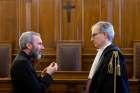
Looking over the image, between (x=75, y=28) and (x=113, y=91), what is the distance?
17.2ft

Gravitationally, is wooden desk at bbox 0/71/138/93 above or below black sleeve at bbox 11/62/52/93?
below

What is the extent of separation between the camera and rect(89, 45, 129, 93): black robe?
3.17 meters

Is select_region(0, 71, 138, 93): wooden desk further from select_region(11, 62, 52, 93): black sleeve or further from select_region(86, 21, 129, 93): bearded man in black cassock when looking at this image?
select_region(11, 62, 52, 93): black sleeve

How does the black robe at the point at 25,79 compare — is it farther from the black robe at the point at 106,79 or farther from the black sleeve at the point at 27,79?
the black robe at the point at 106,79

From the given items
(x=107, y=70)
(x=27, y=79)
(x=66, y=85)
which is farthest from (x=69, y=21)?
(x=27, y=79)

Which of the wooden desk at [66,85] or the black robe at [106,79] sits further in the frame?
the wooden desk at [66,85]

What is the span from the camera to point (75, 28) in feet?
27.3

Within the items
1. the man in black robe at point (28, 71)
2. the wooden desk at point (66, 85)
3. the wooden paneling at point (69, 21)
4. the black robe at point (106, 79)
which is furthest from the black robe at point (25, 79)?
the wooden paneling at point (69, 21)

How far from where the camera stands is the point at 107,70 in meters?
3.19

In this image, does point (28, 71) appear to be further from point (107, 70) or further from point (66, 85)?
point (66, 85)

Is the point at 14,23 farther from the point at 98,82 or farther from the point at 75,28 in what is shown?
the point at 98,82

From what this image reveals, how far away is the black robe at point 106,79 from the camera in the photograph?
10.4 feet

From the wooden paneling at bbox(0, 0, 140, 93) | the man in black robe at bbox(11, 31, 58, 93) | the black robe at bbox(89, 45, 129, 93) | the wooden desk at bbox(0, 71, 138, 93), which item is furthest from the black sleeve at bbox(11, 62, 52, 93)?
the wooden paneling at bbox(0, 0, 140, 93)

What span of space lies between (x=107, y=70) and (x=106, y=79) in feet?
0.26
